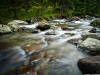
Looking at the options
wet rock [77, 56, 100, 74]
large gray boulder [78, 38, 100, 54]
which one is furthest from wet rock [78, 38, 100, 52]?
wet rock [77, 56, 100, 74]

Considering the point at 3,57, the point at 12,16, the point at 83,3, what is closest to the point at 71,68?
the point at 3,57

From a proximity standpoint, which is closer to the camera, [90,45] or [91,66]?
[91,66]

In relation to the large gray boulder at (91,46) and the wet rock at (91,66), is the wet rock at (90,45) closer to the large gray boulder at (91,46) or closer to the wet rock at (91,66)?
the large gray boulder at (91,46)

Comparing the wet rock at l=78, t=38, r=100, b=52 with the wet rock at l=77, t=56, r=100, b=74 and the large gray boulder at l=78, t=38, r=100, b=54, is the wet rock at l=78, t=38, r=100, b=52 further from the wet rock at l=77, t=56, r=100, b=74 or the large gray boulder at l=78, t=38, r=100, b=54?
the wet rock at l=77, t=56, r=100, b=74

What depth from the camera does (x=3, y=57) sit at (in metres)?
7.70

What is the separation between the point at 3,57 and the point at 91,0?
4152 cm

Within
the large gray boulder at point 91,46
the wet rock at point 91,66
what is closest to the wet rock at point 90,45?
the large gray boulder at point 91,46

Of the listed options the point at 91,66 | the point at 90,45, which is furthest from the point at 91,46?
the point at 91,66

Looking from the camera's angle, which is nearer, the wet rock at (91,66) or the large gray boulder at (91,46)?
the wet rock at (91,66)

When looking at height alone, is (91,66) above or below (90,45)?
→ below

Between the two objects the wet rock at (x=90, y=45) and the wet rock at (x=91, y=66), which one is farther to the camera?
the wet rock at (x=90, y=45)

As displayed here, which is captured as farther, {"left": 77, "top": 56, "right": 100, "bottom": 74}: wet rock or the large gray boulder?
the large gray boulder

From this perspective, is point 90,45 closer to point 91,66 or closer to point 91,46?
point 91,46

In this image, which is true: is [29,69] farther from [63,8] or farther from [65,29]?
[63,8]
